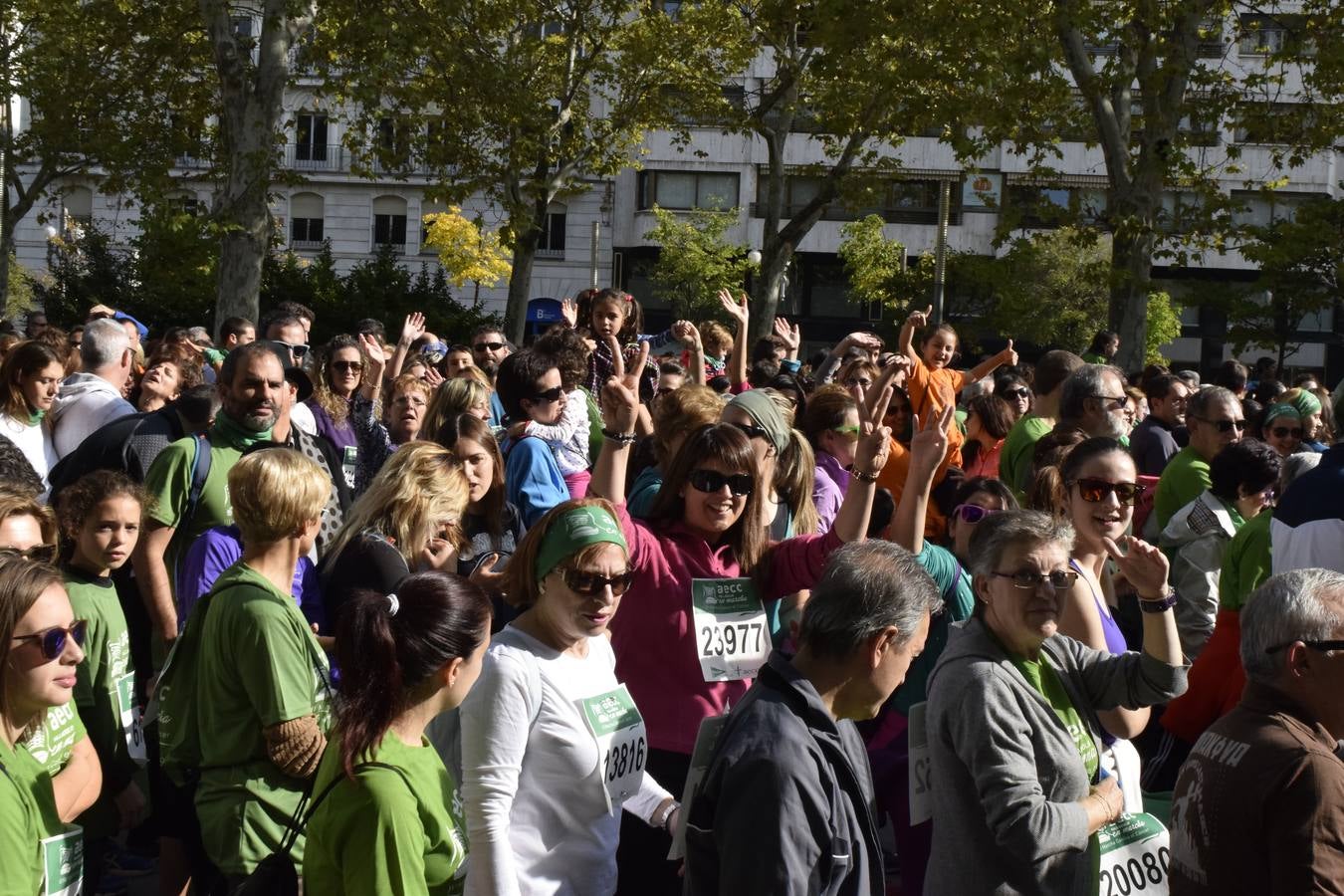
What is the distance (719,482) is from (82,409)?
389cm

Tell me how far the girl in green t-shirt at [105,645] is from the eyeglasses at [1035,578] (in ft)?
8.43

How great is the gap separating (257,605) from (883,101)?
60.1ft

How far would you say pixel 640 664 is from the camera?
171 inches

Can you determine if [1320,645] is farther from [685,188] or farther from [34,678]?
[685,188]

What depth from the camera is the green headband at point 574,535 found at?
12.4 feet

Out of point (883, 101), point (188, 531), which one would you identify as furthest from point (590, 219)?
point (188, 531)

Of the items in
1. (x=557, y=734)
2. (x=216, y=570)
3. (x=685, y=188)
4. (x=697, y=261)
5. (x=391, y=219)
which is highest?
(x=685, y=188)

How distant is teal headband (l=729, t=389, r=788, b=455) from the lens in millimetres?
4941

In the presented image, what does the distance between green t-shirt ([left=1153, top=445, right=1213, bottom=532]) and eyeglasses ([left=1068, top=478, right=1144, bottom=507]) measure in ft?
7.69

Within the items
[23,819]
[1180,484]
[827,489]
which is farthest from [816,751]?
[1180,484]

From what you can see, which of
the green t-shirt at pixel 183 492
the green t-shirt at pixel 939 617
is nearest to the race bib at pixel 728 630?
the green t-shirt at pixel 939 617

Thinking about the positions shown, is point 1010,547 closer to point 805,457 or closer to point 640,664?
point 640,664

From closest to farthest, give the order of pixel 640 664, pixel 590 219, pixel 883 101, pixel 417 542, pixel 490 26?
pixel 640 664
pixel 417 542
pixel 883 101
pixel 490 26
pixel 590 219

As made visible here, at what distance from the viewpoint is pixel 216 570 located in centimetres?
482
